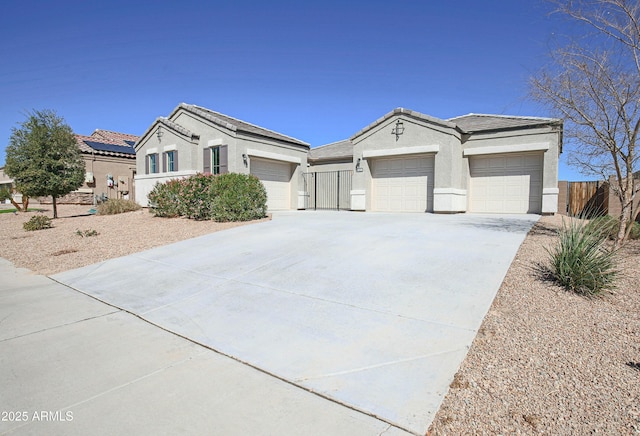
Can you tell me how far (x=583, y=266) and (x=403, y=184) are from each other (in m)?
12.4

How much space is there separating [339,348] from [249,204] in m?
9.99

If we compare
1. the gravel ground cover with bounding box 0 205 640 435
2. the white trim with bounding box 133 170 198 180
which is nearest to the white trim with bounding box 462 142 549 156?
the gravel ground cover with bounding box 0 205 640 435

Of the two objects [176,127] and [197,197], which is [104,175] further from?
[197,197]

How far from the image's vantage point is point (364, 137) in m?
18.0

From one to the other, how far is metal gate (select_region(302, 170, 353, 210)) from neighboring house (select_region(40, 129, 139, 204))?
14.1m

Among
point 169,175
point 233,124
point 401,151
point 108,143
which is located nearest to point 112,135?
point 108,143

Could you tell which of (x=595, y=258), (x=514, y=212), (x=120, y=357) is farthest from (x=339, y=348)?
(x=514, y=212)

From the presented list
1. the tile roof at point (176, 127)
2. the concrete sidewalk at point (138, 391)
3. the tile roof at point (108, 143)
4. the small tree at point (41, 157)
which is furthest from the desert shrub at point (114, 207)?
the concrete sidewalk at point (138, 391)

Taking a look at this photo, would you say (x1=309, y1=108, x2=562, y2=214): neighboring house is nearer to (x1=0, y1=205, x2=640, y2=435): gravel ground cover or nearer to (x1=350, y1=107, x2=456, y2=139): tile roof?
(x1=350, y1=107, x2=456, y2=139): tile roof

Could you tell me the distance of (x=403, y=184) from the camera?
57.5ft

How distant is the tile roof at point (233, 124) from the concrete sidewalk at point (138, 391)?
14.2 m

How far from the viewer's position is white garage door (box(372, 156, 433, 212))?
664 inches

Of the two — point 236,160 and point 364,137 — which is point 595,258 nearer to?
point 364,137

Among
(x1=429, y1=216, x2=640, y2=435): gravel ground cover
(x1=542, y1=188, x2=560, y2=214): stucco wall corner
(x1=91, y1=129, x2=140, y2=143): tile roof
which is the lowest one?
(x1=429, y1=216, x2=640, y2=435): gravel ground cover
